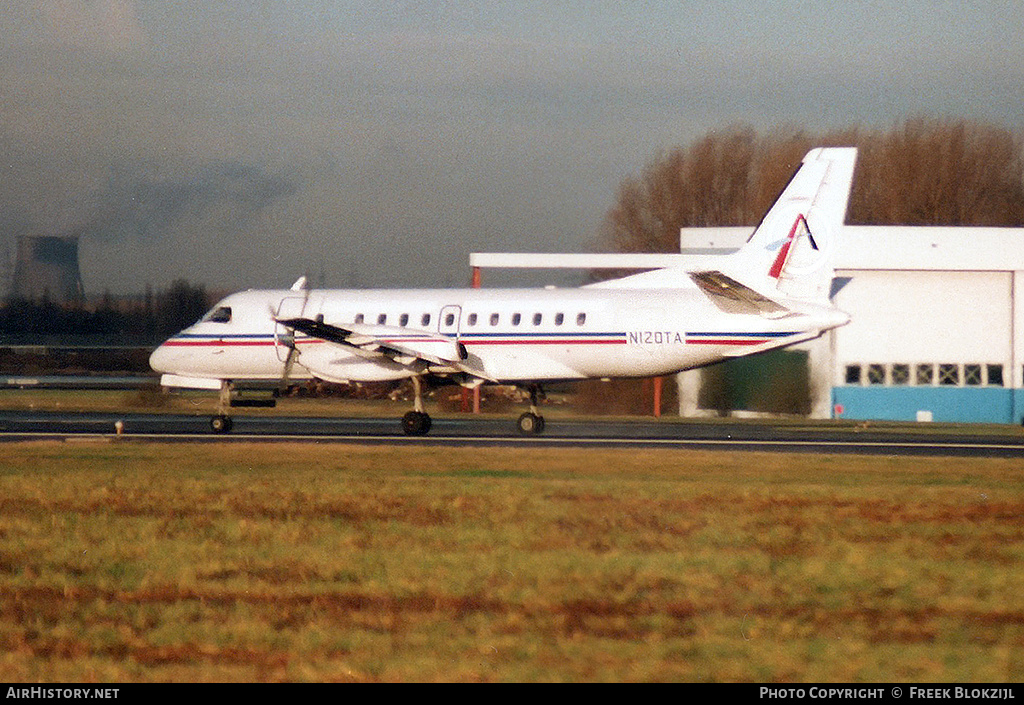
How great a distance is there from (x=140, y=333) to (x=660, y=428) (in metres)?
61.2

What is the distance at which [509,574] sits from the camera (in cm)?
1345

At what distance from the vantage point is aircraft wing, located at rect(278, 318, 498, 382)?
31.5 metres

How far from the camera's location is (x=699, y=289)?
31.2 m

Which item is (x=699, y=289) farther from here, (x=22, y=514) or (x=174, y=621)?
(x=174, y=621)

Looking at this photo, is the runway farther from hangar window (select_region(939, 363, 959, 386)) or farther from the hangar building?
hangar window (select_region(939, 363, 959, 386))

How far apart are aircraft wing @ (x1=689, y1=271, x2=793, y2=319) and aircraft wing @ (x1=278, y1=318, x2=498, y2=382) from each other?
226 inches

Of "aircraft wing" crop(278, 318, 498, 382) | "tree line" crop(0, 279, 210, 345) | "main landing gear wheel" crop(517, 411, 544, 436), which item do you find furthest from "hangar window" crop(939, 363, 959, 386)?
"tree line" crop(0, 279, 210, 345)

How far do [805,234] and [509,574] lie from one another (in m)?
19.8

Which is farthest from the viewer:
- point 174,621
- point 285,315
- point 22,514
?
point 285,315

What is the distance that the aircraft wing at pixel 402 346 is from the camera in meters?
31.5

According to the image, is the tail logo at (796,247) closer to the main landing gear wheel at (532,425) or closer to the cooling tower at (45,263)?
the main landing gear wheel at (532,425)

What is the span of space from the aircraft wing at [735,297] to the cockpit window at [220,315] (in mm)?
12633
